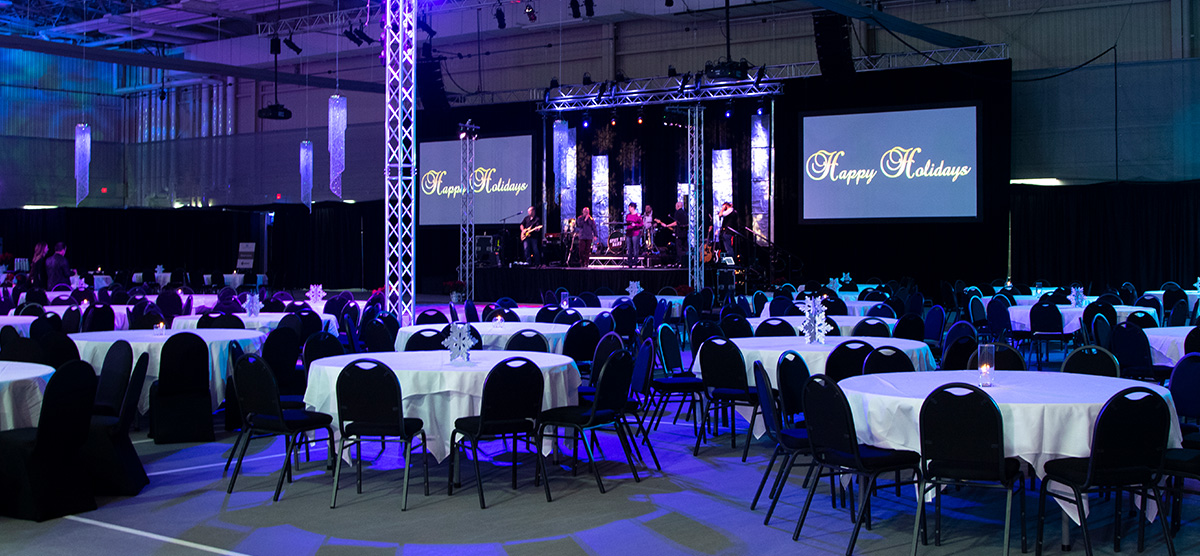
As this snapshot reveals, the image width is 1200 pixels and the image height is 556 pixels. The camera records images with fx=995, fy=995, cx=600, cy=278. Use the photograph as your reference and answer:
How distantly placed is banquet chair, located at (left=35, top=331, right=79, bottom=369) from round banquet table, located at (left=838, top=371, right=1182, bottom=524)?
5280mm

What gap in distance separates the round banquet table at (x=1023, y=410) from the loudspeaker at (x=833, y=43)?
12889 millimetres

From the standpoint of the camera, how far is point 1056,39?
1794cm

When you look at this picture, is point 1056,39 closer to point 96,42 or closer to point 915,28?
point 915,28

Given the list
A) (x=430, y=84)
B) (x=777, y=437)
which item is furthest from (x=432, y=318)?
(x=430, y=84)

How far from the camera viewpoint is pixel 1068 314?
1093 cm

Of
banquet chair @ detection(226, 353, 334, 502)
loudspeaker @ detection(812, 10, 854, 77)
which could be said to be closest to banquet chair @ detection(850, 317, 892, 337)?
banquet chair @ detection(226, 353, 334, 502)

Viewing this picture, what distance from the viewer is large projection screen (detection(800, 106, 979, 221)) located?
17.5 m

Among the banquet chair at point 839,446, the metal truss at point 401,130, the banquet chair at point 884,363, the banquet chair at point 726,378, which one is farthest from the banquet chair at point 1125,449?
the metal truss at point 401,130

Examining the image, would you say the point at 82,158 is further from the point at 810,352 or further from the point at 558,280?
the point at 810,352

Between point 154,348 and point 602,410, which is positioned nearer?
point 602,410

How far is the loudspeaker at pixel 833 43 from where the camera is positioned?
56.0 ft

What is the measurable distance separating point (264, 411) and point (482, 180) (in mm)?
17355

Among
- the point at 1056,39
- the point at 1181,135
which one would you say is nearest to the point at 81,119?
the point at 1056,39

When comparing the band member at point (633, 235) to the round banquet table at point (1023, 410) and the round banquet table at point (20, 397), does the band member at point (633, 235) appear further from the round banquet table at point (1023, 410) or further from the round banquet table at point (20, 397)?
the round banquet table at point (20, 397)
